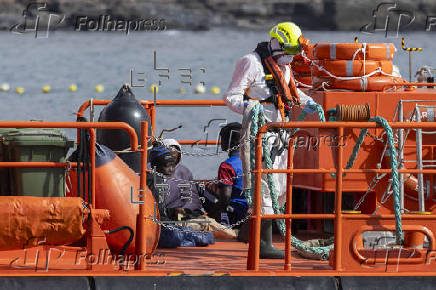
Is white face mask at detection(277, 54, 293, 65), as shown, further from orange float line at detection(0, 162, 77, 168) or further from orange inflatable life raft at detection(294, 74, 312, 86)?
orange float line at detection(0, 162, 77, 168)

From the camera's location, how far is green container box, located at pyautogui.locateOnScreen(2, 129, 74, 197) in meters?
7.66

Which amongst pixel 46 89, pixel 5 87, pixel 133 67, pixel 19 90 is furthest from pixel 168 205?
pixel 133 67

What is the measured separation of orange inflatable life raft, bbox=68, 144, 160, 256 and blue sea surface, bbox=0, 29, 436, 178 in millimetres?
12590

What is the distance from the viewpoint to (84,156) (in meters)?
7.37

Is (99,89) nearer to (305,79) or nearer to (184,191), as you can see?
(305,79)

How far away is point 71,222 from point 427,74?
16.3 feet

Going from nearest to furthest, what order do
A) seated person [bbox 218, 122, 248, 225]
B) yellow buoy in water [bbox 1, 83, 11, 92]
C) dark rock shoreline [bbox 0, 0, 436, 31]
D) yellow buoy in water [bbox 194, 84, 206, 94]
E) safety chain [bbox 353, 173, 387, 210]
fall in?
1. safety chain [bbox 353, 173, 387, 210]
2. seated person [bbox 218, 122, 248, 225]
3. yellow buoy in water [bbox 194, 84, 206, 94]
4. yellow buoy in water [bbox 1, 83, 11, 92]
5. dark rock shoreline [bbox 0, 0, 436, 31]

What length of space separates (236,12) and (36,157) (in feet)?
315

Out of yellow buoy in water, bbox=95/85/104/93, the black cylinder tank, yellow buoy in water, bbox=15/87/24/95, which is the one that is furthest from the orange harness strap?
yellow buoy in water, bbox=15/87/24/95

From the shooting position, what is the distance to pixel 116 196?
25.1ft

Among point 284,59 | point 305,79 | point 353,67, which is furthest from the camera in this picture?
point 305,79

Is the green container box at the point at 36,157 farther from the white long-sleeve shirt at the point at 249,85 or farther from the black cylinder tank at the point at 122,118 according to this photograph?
the black cylinder tank at the point at 122,118

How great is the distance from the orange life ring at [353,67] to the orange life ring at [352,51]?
0.06 metres

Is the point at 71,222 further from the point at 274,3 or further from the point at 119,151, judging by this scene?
the point at 274,3
